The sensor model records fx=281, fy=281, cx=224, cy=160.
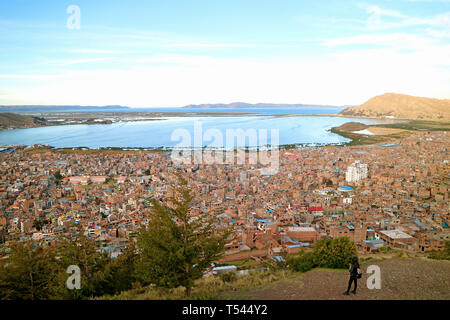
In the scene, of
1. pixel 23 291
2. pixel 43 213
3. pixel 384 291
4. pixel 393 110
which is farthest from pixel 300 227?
pixel 393 110

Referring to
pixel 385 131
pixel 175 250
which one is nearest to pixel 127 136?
pixel 385 131

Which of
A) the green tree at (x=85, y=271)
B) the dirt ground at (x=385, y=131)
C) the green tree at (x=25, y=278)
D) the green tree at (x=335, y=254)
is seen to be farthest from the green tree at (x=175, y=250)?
the dirt ground at (x=385, y=131)

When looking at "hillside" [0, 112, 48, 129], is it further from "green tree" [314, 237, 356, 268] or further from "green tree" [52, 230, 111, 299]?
"green tree" [314, 237, 356, 268]

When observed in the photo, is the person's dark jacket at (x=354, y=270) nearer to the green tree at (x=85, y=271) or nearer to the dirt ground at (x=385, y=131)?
the green tree at (x=85, y=271)

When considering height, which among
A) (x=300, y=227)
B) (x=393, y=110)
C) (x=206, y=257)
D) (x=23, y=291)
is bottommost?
(x=300, y=227)

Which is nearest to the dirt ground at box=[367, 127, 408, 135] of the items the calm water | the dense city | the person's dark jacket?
the calm water

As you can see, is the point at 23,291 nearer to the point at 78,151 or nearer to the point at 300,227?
the point at 300,227

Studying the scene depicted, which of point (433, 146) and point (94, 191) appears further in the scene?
point (433, 146)

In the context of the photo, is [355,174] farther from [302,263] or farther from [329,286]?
[329,286]
